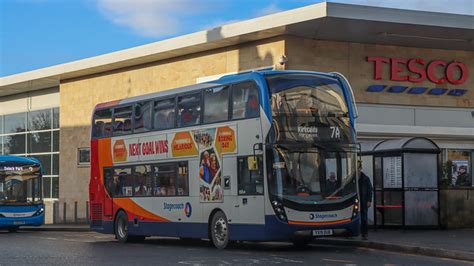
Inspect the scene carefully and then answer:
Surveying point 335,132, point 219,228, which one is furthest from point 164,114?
point 335,132

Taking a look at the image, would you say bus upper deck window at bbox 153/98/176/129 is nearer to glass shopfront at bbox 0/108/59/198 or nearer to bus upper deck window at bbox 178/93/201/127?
bus upper deck window at bbox 178/93/201/127

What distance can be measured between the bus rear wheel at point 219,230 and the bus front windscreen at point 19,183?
1383cm

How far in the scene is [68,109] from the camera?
38.0 m

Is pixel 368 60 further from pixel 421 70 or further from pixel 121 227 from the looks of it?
pixel 121 227

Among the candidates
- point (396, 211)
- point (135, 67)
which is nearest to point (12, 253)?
point (396, 211)

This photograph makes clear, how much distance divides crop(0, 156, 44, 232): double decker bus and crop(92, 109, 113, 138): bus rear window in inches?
312

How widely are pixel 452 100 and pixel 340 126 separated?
1137 centimetres

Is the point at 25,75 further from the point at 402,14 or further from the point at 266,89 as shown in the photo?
the point at 266,89

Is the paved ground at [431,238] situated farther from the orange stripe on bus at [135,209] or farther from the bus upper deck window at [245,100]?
the orange stripe on bus at [135,209]

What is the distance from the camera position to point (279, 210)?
17.0 meters

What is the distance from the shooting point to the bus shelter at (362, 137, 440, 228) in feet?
70.8

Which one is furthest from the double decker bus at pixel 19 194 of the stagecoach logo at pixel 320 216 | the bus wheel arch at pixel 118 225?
the stagecoach logo at pixel 320 216

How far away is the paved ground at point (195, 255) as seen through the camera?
50.0ft

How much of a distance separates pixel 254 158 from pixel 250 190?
2.41 feet
